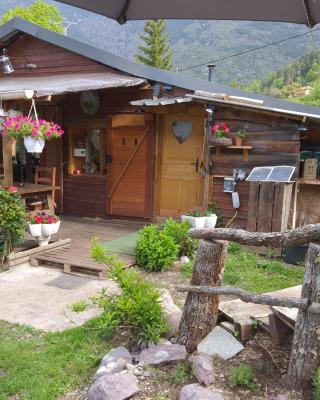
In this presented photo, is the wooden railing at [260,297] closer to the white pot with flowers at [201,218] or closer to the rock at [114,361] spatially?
the rock at [114,361]

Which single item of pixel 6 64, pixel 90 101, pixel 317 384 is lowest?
pixel 317 384

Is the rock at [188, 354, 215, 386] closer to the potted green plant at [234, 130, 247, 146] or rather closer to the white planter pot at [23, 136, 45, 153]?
the white planter pot at [23, 136, 45, 153]

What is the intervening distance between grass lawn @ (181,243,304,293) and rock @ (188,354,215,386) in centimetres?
218

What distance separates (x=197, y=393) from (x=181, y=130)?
5.87m

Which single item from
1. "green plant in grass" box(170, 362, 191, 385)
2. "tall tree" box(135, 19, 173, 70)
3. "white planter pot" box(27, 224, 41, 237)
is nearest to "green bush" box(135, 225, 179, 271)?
"white planter pot" box(27, 224, 41, 237)

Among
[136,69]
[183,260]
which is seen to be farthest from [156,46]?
[183,260]

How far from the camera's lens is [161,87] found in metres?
7.67

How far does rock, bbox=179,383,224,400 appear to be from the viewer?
8.15 feet

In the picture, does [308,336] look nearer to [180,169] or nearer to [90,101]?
[180,169]

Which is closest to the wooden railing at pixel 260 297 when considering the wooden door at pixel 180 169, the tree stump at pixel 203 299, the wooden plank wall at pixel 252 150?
the tree stump at pixel 203 299

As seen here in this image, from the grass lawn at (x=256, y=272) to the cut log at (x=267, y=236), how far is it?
212 cm

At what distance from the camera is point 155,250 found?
5.71 m

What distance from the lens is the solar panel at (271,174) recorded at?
20.7ft

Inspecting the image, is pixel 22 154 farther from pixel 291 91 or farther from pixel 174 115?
pixel 291 91
